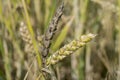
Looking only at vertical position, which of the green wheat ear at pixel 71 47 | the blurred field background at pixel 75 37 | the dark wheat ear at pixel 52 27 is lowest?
the blurred field background at pixel 75 37

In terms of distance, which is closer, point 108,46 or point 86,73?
point 86,73

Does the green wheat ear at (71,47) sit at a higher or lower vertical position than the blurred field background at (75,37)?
higher

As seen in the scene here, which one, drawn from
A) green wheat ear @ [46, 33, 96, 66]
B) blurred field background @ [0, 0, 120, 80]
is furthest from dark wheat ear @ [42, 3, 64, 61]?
blurred field background @ [0, 0, 120, 80]

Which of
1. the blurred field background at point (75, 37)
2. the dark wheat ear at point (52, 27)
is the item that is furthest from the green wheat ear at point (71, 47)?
the blurred field background at point (75, 37)

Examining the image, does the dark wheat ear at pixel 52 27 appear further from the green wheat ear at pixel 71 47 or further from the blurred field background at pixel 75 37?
the blurred field background at pixel 75 37

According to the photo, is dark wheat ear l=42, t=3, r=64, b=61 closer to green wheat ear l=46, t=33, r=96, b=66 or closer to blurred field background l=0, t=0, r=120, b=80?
green wheat ear l=46, t=33, r=96, b=66

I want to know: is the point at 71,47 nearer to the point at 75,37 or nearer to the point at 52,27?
the point at 52,27

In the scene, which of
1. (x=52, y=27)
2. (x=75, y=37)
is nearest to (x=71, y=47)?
(x=52, y=27)

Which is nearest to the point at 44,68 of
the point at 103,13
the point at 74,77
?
the point at 74,77

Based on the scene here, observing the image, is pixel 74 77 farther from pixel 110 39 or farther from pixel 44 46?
pixel 44 46

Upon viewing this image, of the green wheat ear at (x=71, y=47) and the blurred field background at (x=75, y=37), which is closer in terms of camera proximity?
the green wheat ear at (x=71, y=47)

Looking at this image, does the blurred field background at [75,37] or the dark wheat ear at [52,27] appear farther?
the blurred field background at [75,37]
